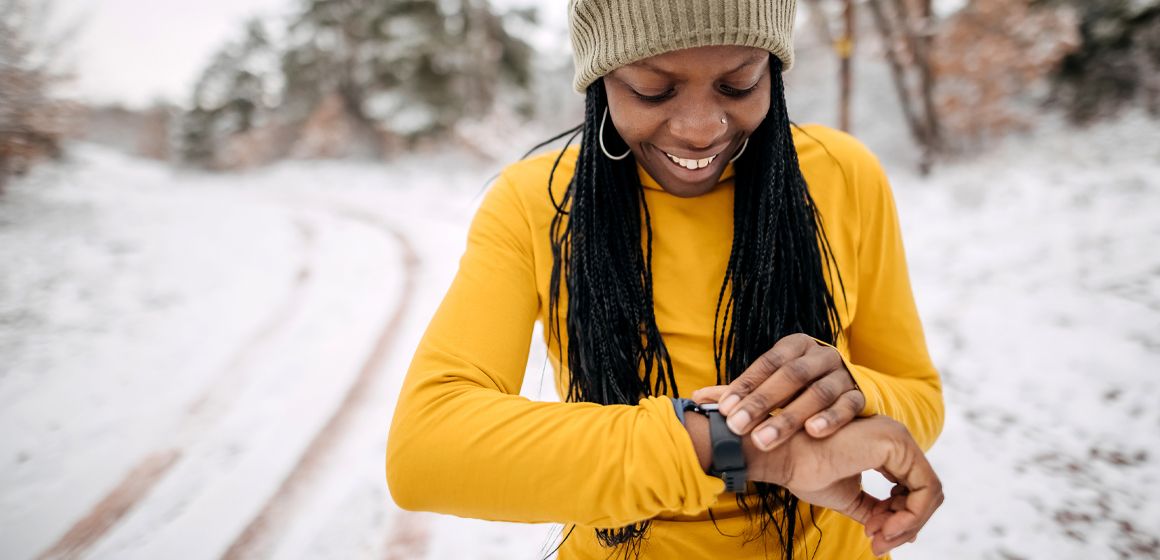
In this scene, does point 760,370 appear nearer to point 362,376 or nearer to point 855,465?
point 855,465

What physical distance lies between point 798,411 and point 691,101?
68 cm

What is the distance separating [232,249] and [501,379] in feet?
28.3

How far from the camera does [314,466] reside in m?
3.11

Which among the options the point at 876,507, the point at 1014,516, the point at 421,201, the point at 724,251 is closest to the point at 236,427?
the point at 724,251

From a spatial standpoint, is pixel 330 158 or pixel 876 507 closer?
pixel 876 507

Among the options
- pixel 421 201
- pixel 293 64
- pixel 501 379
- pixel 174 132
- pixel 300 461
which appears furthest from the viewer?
pixel 174 132

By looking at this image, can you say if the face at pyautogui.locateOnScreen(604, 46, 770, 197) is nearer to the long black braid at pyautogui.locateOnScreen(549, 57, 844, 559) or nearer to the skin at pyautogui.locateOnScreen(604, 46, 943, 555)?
the skin at pyautogui.locateOnScreen(604, 46, 943, 555)

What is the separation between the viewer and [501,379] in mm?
1229

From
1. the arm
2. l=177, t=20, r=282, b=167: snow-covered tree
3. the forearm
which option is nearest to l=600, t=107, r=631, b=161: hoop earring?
the arm

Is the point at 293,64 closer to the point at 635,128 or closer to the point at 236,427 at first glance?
the point at 236,427

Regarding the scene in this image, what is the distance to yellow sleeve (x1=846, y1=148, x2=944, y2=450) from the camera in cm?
138

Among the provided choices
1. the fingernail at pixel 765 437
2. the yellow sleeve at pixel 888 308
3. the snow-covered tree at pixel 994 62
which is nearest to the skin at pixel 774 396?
the fingernail at pixel 765 437

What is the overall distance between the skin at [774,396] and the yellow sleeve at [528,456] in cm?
9

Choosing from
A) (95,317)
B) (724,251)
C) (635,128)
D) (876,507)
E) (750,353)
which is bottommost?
(95,317)
